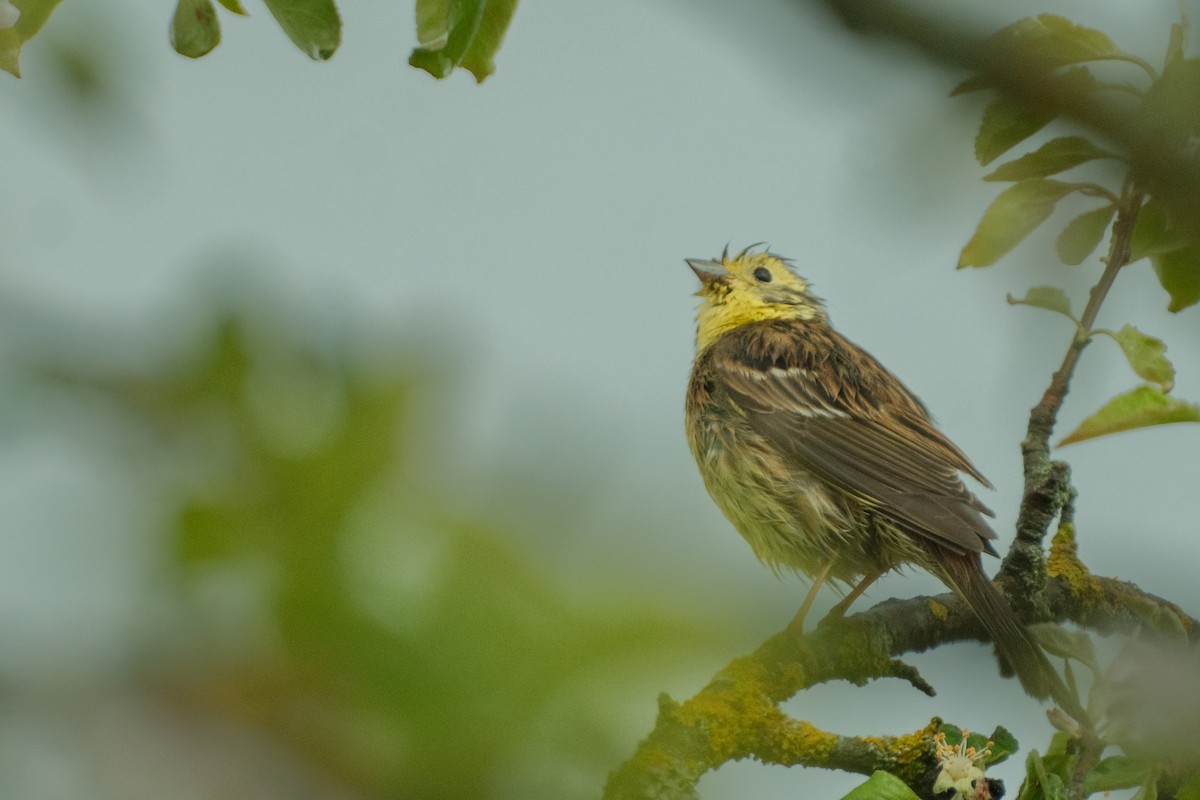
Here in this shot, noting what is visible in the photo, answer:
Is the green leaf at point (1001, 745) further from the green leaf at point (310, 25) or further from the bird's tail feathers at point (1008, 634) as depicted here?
the green leaf at point (310, 25)

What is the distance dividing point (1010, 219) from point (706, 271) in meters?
4.06

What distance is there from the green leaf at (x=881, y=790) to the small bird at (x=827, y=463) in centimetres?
219

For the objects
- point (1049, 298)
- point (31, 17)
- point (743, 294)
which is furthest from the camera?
point (743, 294)

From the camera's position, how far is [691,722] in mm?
2789

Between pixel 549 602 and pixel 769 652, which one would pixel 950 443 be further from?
pixel 549 602

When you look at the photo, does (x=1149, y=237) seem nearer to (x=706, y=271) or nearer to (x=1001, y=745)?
(x=1001, y=745)

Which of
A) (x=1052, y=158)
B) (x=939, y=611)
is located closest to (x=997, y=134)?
(x=1052, y=158)

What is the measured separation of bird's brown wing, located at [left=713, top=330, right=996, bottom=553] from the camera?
16.7ft

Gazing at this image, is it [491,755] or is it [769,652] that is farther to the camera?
[769,652]

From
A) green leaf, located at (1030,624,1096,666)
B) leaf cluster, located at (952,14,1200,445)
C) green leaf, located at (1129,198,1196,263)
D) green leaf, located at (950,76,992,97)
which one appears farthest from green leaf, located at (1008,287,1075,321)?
green leaf, located at (950,76,992,97)

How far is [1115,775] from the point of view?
249cm

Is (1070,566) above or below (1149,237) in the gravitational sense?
above

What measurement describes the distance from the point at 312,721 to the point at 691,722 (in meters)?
1.35

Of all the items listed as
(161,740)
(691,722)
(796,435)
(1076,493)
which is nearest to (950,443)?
(796,435)
